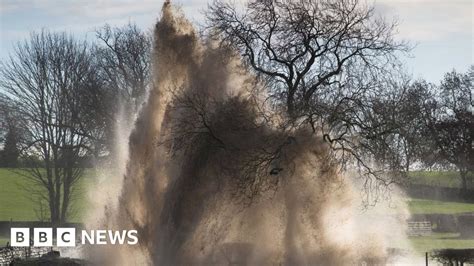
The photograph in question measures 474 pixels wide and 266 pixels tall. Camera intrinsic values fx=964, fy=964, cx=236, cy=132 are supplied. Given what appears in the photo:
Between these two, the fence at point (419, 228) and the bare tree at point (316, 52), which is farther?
the fence at point (419, 228)

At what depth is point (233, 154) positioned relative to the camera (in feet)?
118

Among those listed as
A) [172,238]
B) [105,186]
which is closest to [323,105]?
[172,238]

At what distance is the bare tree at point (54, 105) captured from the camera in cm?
6169

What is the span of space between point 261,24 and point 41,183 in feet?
99.3

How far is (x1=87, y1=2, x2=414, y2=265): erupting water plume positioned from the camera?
118ft

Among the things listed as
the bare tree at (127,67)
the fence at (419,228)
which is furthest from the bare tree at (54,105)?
the fence at (419,228)

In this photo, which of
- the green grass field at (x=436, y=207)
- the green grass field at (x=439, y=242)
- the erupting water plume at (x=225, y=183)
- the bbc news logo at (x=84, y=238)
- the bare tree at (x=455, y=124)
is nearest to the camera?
the erupting water plume at (x=225, y=183)

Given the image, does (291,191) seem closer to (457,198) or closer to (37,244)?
(37,244)

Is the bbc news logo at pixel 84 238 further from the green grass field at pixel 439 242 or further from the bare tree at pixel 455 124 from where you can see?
the bare tree at pixel 455 124

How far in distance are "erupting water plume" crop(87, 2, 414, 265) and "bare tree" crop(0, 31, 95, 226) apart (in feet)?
79.6

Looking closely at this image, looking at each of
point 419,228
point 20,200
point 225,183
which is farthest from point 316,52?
point 20,200

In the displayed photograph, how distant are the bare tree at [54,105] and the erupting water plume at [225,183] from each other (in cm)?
2428

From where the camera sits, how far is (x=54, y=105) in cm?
6184

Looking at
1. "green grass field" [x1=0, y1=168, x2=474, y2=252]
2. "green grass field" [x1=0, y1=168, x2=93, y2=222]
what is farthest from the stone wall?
"green grass field" [x1=0, y1=168, x2=93, y2=222]
